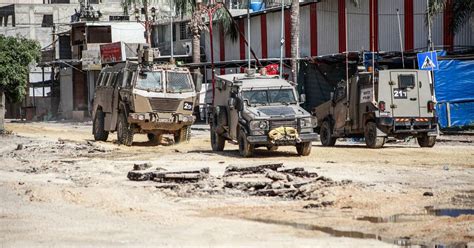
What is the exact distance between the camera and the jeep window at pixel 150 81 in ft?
98.6

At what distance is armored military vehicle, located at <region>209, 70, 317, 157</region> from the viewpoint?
23672mm

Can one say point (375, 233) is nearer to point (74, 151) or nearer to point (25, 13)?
point (74, 151)

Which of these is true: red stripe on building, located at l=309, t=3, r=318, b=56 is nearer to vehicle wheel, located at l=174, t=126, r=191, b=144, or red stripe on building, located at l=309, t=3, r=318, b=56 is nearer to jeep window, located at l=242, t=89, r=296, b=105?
vehicle wheel, located at l=174, t=126, r=191, b=144

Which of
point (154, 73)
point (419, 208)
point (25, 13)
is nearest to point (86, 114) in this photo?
point (25, 13)

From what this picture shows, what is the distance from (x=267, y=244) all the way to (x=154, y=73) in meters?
20.4

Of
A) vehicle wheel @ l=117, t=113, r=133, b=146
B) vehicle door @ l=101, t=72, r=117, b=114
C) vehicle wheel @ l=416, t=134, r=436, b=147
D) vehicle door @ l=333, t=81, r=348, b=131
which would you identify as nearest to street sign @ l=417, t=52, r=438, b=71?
vehicle wheel @ l=416, t=134, r=436, b=147

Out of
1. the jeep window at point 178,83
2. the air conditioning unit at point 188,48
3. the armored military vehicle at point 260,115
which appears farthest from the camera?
the air conditioning unit at point 188,48

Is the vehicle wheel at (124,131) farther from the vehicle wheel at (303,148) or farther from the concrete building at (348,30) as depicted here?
the concrete building at (348,30)

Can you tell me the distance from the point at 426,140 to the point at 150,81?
913 cm

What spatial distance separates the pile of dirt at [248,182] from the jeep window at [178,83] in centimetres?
1122

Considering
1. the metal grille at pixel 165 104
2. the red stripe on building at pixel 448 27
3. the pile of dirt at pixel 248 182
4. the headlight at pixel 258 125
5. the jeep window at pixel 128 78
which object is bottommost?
the pile of dirt at pixel 248 182

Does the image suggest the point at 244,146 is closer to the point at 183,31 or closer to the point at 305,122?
the point at 305,122

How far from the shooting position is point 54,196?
15.7 meters

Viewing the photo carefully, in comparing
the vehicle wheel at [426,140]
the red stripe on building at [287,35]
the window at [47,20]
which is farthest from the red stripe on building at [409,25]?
the window at [47,20]
